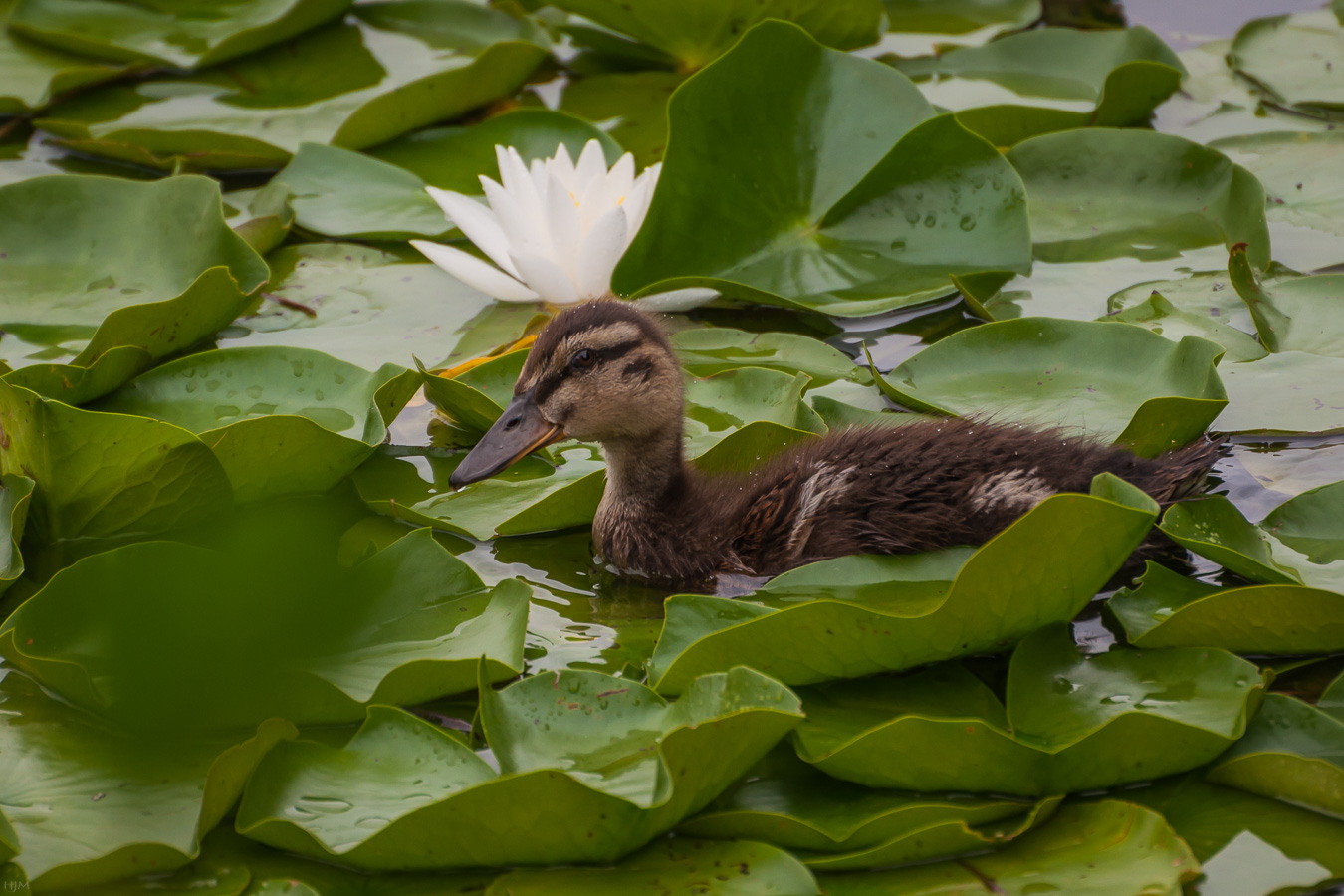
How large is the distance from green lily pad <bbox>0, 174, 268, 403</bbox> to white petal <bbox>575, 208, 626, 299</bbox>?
0.98 m

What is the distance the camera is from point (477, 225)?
437 centimetres

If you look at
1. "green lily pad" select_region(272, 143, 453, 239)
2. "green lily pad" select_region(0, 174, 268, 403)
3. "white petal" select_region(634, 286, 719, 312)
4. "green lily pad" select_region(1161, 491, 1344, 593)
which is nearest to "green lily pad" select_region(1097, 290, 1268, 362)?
"green lily pad" select_region(1161, 491, 1344, 593)

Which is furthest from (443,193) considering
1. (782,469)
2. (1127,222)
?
(1127,222)

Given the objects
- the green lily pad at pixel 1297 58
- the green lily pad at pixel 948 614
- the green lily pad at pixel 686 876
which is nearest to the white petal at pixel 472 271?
the green lily pad at pixel 948 614

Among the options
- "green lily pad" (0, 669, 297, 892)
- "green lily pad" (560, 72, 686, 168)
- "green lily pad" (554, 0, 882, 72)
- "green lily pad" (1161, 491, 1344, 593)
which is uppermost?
"green lily pad" (554, 0, 882, 72)

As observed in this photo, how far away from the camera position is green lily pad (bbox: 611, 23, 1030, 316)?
166 inches

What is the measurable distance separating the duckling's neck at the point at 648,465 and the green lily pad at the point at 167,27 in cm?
286

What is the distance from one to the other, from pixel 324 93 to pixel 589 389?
2573 mm

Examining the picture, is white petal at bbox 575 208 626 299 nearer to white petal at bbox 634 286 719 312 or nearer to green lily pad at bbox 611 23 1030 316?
green lily pad at bbox 611 23 1030 316

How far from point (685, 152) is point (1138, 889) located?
275cm

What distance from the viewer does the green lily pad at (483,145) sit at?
16.1 feet

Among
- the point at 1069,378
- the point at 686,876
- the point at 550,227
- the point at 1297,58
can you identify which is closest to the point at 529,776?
the point at 686,876

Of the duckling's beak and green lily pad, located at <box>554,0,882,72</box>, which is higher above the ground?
green lily pad, located at <box>554,0,882,72</box>

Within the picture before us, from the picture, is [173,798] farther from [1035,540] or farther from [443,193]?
[443,193]
